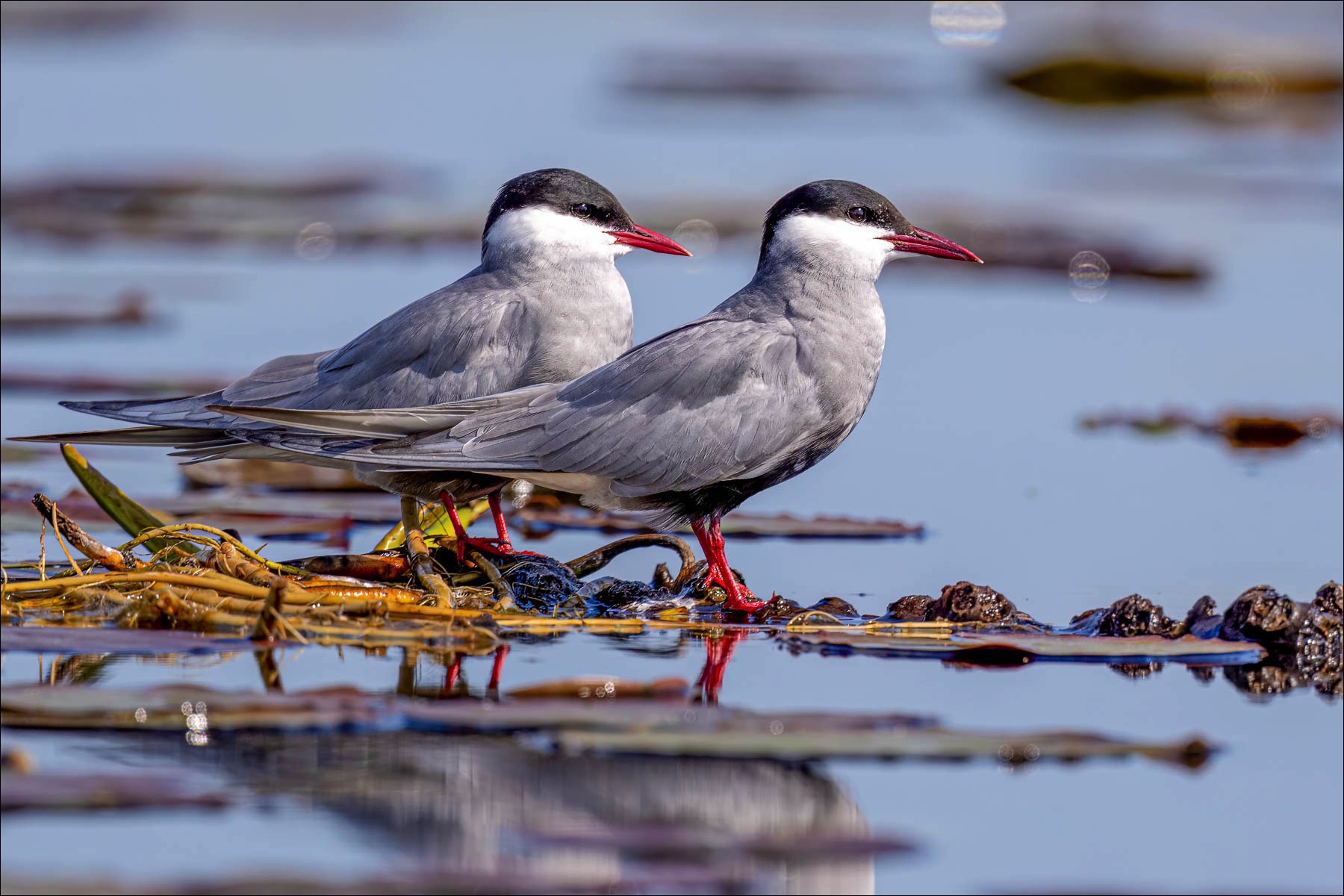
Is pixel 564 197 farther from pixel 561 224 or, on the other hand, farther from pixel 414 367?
pixel 414 367

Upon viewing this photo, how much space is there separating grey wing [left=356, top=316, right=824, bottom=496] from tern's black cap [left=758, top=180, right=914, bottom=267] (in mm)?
497

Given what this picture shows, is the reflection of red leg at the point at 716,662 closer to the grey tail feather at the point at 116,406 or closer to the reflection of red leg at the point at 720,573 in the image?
the reflection of red leg at the point at 720,573

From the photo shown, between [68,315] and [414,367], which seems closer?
[414,367]

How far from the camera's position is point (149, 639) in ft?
15.4

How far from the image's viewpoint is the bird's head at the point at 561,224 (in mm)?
6375

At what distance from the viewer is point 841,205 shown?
5.96 m

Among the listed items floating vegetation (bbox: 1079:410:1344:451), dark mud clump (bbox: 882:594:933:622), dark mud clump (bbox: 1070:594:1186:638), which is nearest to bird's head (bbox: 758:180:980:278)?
dark mud clump (bbox: 882:594:933:622)

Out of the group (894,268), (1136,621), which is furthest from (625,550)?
(894,268)

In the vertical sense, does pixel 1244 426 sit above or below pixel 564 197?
below

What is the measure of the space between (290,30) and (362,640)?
648 inches

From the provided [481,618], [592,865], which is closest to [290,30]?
[481,618]

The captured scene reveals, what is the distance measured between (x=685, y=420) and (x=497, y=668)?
1134mm

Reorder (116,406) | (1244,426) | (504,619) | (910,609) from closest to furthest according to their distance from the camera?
1. (504,619)
2. (910,609)
3. (116,406)
4. (1244,426)

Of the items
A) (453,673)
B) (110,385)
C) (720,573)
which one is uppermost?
(110,385)
